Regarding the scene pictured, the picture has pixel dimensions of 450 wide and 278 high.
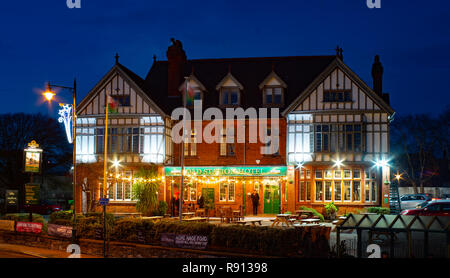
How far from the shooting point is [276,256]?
53.0 feet

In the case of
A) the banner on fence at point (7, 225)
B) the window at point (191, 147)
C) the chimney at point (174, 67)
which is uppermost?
the chimney at point (174, 67)

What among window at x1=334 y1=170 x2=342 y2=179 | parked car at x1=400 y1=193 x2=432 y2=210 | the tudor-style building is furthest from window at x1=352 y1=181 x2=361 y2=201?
the tudor-style building

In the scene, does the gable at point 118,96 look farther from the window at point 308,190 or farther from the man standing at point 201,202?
the window at point 308,190

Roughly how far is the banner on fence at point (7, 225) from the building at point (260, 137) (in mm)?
6660

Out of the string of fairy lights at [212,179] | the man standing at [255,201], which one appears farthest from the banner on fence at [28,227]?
the man standing at [255,201]

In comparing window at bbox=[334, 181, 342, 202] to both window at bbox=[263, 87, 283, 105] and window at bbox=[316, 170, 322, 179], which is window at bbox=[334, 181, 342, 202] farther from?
window at bbox=[263, 87, 283, 105]

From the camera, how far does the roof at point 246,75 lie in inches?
1348

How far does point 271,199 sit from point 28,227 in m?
15.8

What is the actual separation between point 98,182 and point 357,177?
17170mm

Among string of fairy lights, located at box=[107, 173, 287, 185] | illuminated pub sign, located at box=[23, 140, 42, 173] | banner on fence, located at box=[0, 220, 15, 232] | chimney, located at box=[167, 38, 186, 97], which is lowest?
banner on fence, located at box=[0, 220, 15, 232]

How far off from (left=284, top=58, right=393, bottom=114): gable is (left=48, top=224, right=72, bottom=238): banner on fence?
620 inches

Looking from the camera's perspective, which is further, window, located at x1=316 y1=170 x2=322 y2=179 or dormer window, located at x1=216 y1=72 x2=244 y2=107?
dormer window, located at x1=216 y1=72 x2=244 y2=107

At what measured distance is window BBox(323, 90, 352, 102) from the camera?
30.5 m
